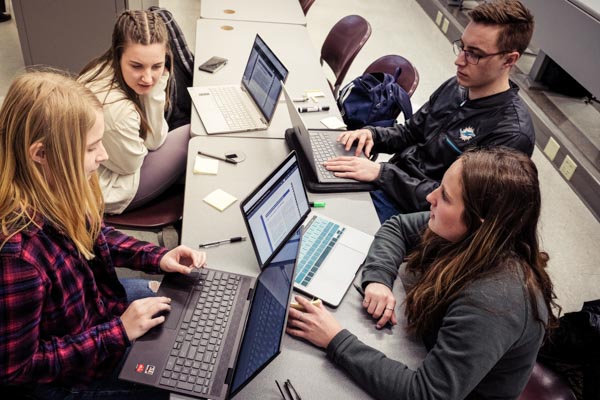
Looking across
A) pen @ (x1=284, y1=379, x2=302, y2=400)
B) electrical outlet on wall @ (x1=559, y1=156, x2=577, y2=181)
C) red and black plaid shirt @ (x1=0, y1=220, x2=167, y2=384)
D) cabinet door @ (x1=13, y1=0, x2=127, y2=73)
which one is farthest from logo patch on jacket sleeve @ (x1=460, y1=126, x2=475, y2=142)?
cabinet door @ (x1=13, y1=0, x2=127, y2=73)

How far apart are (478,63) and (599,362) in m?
1.23

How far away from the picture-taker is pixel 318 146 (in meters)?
2.27

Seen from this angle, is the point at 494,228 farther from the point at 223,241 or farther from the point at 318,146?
the point at 318,146

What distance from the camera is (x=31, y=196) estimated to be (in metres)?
1.22

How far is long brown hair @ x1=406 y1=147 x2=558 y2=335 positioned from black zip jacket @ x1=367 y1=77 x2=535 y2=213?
62 cm

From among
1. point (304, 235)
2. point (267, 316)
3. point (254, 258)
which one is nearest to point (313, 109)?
point (304, 235)

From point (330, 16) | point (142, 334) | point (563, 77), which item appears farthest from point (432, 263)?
point (330, 16)

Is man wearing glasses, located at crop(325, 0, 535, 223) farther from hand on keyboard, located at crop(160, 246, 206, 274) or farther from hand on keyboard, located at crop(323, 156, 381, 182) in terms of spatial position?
hand on keyboard, located at crop(160, 246, 206, 274)

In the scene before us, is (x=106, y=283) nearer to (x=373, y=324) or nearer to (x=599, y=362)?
(x=373, y=324)

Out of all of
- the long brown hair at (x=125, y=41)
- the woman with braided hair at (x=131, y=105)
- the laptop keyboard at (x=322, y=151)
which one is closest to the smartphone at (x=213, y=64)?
the woman with braided hair at (x=131, y=105)

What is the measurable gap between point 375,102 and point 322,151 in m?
0.56

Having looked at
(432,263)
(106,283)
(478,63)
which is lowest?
(106,283)

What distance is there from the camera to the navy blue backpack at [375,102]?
8.54 feet

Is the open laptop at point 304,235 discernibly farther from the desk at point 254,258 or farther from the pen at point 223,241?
the pen at point 223,241
